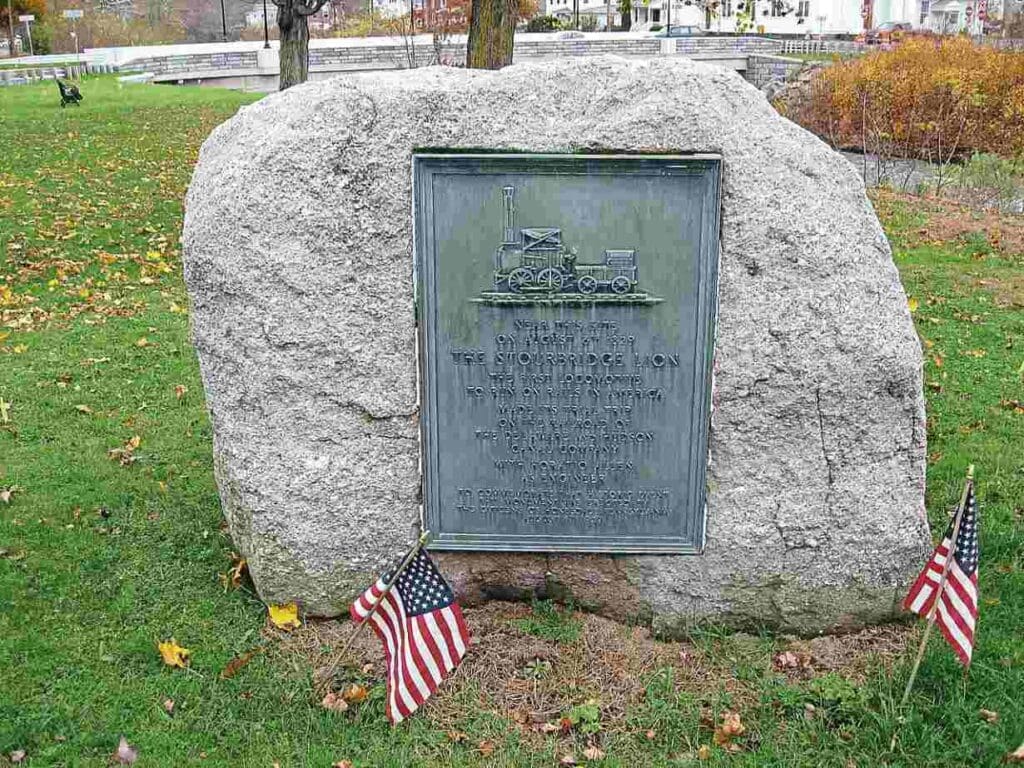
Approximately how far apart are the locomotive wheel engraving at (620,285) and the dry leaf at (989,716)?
2.15 m

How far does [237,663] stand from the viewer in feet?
13.8

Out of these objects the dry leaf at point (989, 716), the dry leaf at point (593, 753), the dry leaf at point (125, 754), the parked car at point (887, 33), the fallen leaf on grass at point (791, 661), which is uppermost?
the parked car at point (887, 33)

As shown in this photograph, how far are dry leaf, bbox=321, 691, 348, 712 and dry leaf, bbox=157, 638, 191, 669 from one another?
683 mm

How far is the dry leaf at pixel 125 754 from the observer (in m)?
3.75

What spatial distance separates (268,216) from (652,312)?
162 cm

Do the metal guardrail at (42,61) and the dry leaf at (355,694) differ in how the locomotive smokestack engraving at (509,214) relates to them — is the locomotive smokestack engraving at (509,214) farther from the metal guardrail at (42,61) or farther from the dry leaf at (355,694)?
the metal guardrail at (42,61)

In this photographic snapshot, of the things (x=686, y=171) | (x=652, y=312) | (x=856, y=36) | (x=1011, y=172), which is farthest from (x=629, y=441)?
(x=856, y=36)

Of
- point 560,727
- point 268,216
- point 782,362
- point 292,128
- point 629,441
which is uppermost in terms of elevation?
point 292,128

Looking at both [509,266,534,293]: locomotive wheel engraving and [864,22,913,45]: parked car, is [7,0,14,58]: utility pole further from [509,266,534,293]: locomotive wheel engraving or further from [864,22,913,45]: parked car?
[509,266,534,293]: locomotive wheel engraving

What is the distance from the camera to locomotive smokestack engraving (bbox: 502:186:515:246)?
3953 millimetres

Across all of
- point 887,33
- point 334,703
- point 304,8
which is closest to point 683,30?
point 887,33

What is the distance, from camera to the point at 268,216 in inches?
157

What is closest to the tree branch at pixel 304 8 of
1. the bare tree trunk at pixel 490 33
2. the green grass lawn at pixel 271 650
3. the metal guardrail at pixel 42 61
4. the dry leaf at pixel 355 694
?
the bare tree trunk at pixel 490 33

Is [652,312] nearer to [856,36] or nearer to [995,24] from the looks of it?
[856,36]
